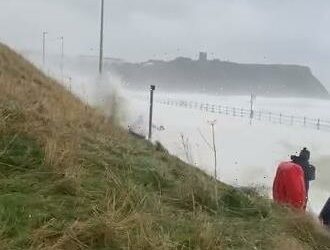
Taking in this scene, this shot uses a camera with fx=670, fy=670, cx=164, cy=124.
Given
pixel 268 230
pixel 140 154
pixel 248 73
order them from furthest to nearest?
pixel 248 73, pixel 140 154, pixel 268 230

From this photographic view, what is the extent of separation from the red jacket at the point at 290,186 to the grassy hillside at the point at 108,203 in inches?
30.6

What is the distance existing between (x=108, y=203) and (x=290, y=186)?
142 inches

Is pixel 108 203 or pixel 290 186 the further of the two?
pixel 290 186

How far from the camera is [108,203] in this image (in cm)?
517

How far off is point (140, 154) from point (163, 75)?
124 meters

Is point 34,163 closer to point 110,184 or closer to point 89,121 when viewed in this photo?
point 110,184

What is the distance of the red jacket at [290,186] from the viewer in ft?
26.4

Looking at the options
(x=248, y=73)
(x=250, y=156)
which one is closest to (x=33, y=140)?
(x=250, y=156)

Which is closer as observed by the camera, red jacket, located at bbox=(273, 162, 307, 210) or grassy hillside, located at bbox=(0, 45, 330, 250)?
grassy hillside, located at bbox=(0, 45, 330, 250)

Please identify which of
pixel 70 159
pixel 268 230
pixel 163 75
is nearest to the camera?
pixel 268 230

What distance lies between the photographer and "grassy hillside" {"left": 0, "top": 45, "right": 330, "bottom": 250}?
4.66m

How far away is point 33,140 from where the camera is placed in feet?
22.7

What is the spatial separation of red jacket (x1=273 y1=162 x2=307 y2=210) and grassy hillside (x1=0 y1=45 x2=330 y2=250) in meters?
0.78

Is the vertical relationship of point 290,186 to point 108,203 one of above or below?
below
